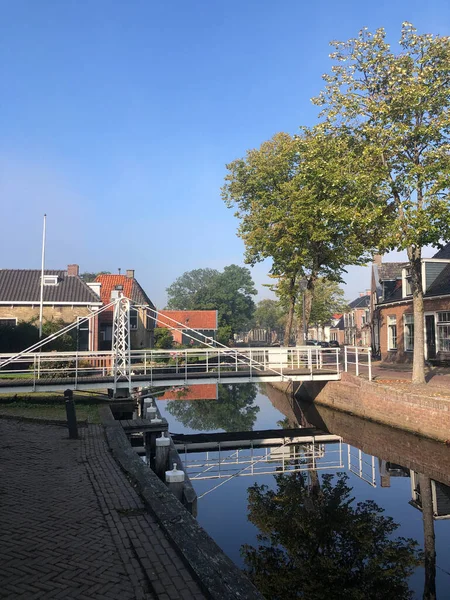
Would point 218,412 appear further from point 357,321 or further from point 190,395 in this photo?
point 357,321

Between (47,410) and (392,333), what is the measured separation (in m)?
23.3

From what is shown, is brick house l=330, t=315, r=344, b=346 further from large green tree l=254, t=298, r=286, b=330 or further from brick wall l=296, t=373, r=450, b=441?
brick wall l=296, t=373, r=450, b=441

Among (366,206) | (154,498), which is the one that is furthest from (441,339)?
(154,498)

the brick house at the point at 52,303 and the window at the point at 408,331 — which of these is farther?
the brick house at the point at 52,303

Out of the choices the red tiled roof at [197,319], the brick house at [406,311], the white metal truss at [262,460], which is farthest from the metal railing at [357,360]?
the red tiled roof at [197,319]

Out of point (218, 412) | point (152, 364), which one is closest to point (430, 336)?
point (218, 412)

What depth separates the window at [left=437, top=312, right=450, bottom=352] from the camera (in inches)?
995

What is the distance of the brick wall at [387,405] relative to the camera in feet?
45.1

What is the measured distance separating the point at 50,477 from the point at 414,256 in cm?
1409

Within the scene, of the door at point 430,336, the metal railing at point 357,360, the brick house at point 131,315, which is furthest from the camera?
the brick house at point 131,315

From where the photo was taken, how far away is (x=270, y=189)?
29594mm

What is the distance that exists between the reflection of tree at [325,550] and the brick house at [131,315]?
67.5ft

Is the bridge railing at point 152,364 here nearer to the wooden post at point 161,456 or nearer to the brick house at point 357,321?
the wooden post at point 161,456

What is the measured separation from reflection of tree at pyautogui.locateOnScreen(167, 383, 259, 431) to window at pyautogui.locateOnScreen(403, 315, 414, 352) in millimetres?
9957
